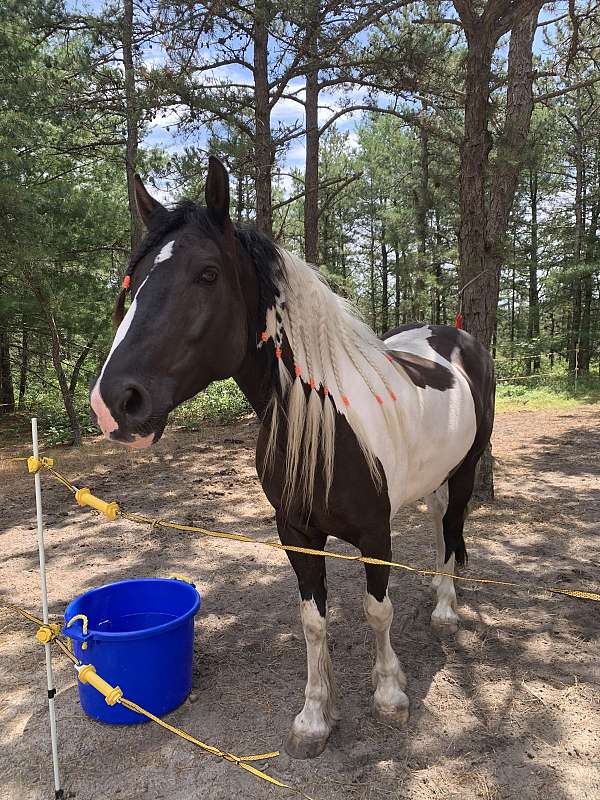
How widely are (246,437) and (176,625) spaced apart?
6.90m

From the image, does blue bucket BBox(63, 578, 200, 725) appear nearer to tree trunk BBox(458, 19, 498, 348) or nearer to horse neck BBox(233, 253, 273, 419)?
horse neck BBox(233, 253, 273, 419)

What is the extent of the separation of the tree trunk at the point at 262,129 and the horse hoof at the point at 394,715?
5608mm

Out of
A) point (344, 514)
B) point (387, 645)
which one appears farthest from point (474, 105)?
point (387, 645)

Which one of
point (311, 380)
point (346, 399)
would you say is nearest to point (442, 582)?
point (346, 399)

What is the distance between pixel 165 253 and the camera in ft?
4.94

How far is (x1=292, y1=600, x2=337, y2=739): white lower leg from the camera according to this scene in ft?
7.07

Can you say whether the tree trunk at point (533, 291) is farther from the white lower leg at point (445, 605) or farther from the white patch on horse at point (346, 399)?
the white patch on horse at point (346, 399)

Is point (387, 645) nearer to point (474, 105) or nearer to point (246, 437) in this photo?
point (474, 105)

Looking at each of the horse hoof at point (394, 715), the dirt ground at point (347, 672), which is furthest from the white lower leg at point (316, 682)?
the horse hoof at point (394, 715)

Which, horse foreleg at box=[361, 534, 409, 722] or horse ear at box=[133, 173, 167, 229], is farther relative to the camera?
horse foreleg at box=[361, 534, 409, 722]

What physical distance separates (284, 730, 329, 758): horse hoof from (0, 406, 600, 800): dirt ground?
31 millimetres

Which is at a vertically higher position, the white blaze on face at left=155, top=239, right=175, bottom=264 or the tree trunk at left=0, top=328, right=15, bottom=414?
the white blaze on face at left=155, top=239, right=175, bottom=264

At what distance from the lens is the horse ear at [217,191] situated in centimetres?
Result: 148

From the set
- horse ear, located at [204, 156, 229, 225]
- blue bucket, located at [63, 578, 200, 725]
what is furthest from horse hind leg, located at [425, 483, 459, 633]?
horse ear, located at [204, 156, 229, 225]
